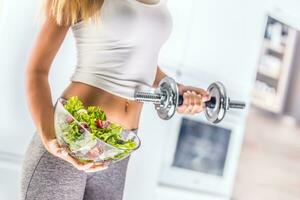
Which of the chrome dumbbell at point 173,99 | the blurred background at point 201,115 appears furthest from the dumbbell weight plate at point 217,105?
the blurred background at point 201,115

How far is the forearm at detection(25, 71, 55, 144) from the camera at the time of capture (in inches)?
36.5

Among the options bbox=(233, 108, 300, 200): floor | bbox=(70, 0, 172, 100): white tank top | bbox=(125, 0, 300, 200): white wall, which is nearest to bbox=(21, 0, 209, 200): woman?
bbox=(70, 0, 172, 100): white tank top

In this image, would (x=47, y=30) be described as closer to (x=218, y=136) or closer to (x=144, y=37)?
(x=144, y=37)

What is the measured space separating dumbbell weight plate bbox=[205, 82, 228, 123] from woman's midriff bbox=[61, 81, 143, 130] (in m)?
0.20

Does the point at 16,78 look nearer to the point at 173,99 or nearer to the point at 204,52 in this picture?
the point at 173,99

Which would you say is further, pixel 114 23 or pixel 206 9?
pixel 206 9

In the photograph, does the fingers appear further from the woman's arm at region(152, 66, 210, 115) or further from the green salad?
the green salad

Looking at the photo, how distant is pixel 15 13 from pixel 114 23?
22cm

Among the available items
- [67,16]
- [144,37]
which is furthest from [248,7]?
[67,16]

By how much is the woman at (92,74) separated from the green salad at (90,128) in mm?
43

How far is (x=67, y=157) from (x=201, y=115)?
1.95ft

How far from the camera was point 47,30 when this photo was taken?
0.92 metres

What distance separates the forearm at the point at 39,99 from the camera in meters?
0.93

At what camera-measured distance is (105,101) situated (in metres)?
0.97
